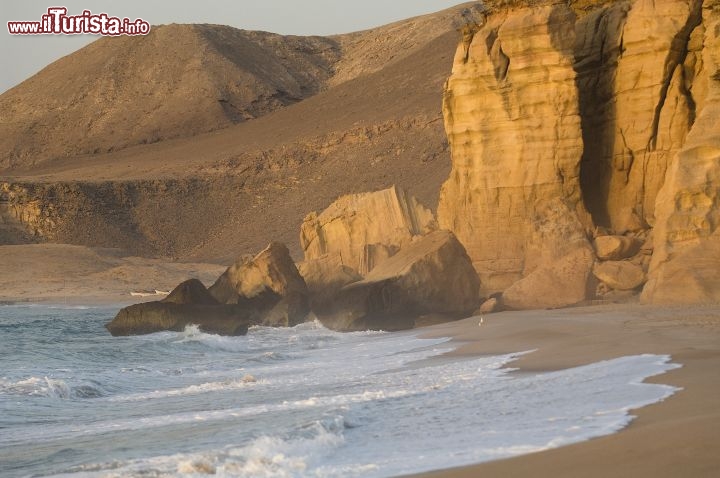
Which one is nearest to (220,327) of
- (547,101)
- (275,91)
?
(547,101)

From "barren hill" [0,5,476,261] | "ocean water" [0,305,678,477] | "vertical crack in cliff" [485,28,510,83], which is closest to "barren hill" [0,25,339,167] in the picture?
"barren hill" [0,5,476,261]

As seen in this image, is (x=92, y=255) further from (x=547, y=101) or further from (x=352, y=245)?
(x=547, y=101)

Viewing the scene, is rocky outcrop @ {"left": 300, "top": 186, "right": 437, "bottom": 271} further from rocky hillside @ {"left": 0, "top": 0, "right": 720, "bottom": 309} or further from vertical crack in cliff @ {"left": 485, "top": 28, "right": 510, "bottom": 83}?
vertical crack in cliff @ {"left": 485, "top": 28, "right": 510, "bottom": 83}

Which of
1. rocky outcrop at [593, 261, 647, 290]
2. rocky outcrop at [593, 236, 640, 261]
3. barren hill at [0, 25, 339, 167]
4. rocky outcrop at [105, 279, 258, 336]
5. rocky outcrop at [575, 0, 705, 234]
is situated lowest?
rocky outcrop at [105, 279, 258, 336]

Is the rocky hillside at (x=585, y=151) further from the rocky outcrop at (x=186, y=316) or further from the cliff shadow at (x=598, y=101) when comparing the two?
the rocky outcrop at (x=186, y=316)

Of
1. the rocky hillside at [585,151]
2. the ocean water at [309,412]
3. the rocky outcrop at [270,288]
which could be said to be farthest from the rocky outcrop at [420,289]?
the ocean water at [309,412]

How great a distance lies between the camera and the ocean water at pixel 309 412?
8977mm

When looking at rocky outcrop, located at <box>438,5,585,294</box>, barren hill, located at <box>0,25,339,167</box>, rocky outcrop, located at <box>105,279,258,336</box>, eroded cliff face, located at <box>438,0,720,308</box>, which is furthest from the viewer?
barren hill, located at <box>0,25,339,167</box>

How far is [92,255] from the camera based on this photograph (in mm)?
→ 55594

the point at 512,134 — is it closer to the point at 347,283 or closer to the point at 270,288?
the point at 347,283

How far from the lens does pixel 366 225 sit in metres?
30.8

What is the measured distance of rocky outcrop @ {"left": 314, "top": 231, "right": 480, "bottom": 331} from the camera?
925 inches

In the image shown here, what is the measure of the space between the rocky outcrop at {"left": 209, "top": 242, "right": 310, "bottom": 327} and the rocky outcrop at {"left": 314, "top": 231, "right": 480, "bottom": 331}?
7.93 ft

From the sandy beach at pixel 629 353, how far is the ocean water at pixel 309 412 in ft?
1.02
